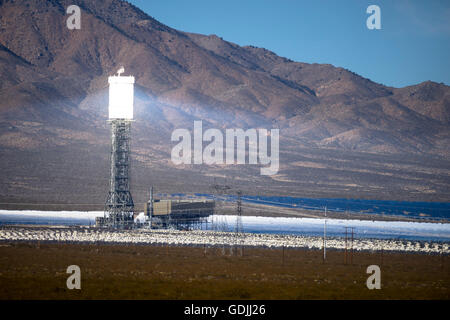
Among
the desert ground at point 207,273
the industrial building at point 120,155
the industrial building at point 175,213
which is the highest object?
the industrial building at point 120,155

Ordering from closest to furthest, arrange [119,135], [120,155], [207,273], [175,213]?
1. [207,273]
2. [119,135]
3. [120,155]
4. [175,213]

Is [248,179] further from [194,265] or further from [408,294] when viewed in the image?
[408,294]

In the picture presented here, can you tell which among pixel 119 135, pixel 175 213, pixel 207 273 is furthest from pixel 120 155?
pixel 207 273

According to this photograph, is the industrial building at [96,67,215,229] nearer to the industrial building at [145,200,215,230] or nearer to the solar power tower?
the solar power tower

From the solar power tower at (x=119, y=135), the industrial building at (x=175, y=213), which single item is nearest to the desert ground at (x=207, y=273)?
the solar power tower at (x=119, y=135)

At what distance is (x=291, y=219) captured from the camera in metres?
112

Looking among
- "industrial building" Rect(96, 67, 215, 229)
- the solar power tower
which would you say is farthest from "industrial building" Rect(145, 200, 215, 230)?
the solar power tower

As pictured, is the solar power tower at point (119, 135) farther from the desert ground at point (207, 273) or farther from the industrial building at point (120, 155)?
the desert ground at point (207, 273)

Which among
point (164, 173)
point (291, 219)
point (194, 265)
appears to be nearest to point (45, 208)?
point (291, 219)

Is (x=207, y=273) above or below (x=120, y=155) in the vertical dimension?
below

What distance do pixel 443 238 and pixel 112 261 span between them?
52.5 metres

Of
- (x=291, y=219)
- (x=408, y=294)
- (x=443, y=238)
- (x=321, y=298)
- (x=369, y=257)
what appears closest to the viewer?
(x=321, y=298)

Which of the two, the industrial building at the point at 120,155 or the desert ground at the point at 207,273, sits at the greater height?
the industrial building at the point at 120,155

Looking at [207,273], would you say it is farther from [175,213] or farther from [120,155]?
[175,213]
